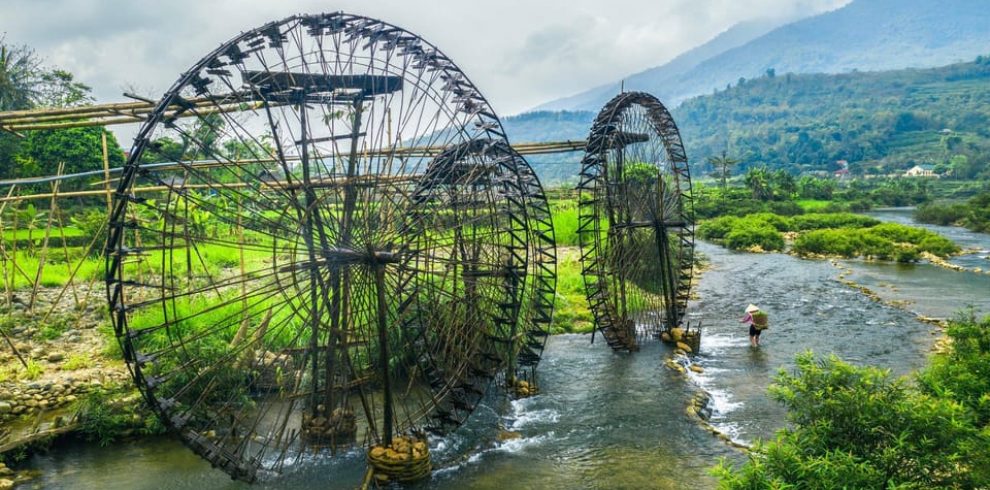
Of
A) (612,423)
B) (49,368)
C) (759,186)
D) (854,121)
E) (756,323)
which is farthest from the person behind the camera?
(854,121)

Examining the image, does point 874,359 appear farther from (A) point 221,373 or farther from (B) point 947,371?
(A) point 221,373

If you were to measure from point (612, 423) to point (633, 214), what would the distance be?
6105mm

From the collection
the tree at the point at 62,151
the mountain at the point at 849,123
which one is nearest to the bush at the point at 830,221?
the mountain at the point at 849,123

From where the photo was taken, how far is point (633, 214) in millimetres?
16609

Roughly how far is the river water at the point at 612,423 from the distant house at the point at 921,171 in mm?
74650

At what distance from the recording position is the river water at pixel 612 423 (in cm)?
1026

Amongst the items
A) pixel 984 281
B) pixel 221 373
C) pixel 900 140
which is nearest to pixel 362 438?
pixel 221 373

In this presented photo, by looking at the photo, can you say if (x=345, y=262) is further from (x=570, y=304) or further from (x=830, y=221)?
(x=830, y=221)

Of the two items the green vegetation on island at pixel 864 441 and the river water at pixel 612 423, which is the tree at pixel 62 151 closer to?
the river water at pixel 612 423

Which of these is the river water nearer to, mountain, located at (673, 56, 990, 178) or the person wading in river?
the person wading in river

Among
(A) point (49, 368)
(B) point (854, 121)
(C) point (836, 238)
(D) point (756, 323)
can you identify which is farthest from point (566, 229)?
(B) point (854, 121)

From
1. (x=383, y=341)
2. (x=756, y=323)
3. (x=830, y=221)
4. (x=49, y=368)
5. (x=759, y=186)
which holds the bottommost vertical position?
(x=830, y=221)

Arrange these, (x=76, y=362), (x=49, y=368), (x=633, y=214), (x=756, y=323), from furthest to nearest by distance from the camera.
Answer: (x=756, y=323) → (x=633, y=214) → (x=76, y=362) → (x=49, y=368)

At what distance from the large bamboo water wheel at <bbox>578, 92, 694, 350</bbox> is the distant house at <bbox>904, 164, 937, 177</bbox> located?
8199 cm
